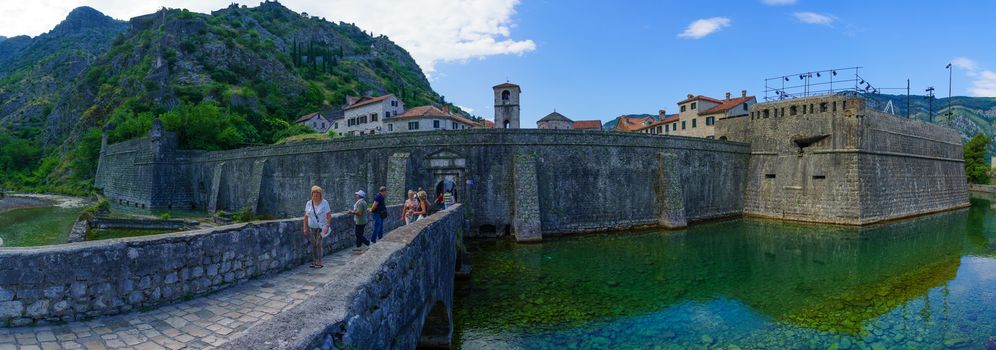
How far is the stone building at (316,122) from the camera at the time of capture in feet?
205

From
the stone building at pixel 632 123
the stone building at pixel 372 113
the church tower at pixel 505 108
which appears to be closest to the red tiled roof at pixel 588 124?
the stone building at pixel 632 123

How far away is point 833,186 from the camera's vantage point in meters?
27.8

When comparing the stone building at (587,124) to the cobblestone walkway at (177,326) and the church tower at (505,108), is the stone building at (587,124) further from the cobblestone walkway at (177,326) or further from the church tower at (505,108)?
the cobblestone walkway at (177,326)

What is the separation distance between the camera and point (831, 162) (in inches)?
1109

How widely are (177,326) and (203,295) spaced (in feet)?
3.73

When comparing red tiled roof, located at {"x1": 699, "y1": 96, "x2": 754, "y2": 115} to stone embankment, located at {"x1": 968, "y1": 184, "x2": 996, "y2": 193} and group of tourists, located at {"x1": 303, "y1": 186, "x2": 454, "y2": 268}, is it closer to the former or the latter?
stone embankment, located at {"x1": 968, "y1": 184, "x2": 996, "y2": 193}

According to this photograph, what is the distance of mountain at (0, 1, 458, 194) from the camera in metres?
52.7

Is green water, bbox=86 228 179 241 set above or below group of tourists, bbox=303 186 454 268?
below

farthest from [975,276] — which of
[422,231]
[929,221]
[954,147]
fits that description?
[954,147]

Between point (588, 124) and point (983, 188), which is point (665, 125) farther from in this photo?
point (983, 188)

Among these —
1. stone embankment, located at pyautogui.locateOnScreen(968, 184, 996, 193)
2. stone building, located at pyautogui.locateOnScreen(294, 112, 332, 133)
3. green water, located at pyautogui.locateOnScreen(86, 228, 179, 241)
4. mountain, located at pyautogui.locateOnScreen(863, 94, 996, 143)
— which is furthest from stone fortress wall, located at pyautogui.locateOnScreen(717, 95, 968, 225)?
mountain, located at pyautogui.locateOnScreen(863, 94, 996, 143)

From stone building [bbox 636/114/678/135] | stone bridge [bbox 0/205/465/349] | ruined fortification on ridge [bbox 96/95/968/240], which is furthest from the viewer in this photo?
stone building [bbox 636/114/678/135]

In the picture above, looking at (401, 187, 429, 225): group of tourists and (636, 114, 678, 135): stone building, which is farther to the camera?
(636, 114, 678, 135): stone building

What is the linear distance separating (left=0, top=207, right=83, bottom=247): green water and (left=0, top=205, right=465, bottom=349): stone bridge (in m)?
22.7
